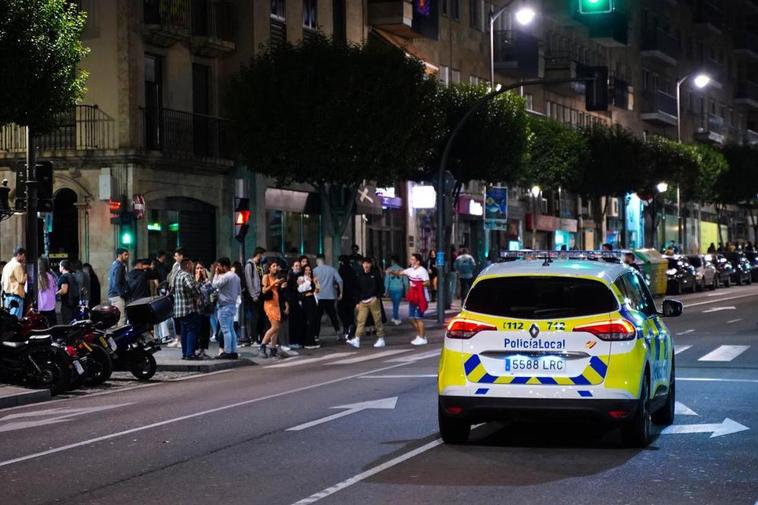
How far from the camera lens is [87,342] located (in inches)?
838

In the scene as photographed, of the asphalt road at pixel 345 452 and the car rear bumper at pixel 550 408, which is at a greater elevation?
the car rear bumper at pixel 550 408

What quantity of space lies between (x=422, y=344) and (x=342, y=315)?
140 inches

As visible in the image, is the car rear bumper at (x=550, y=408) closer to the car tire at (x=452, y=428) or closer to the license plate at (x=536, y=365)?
the license plate at (x=536, y=365)

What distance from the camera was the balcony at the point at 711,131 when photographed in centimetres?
8931

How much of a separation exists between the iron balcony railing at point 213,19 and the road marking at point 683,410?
2529 cm

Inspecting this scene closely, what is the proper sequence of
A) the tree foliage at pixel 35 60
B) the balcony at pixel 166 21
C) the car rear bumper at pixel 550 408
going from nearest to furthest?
the car rear bumper at pixel 550 408
the tree foliage at pixel 35 60
the balcony at pixel 166 21

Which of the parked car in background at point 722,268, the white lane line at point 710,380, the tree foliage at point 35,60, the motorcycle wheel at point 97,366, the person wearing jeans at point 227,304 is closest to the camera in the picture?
the white lane line at point 710,380

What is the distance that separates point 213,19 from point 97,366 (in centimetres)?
2003

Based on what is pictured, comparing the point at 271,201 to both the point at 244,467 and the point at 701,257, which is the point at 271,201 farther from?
the point at 244,467

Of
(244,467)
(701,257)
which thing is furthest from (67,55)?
(701,257)

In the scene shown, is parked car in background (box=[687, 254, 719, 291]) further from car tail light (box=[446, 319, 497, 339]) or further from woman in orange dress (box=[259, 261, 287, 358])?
car tail light (box=[446, 319, 497, 339])

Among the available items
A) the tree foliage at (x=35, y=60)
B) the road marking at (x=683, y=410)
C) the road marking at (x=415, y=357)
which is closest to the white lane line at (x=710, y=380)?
the road marking at (x=683, y=410)

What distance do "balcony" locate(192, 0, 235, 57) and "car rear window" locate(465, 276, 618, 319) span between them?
2720cm

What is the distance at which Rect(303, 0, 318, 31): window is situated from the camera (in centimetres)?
4491
